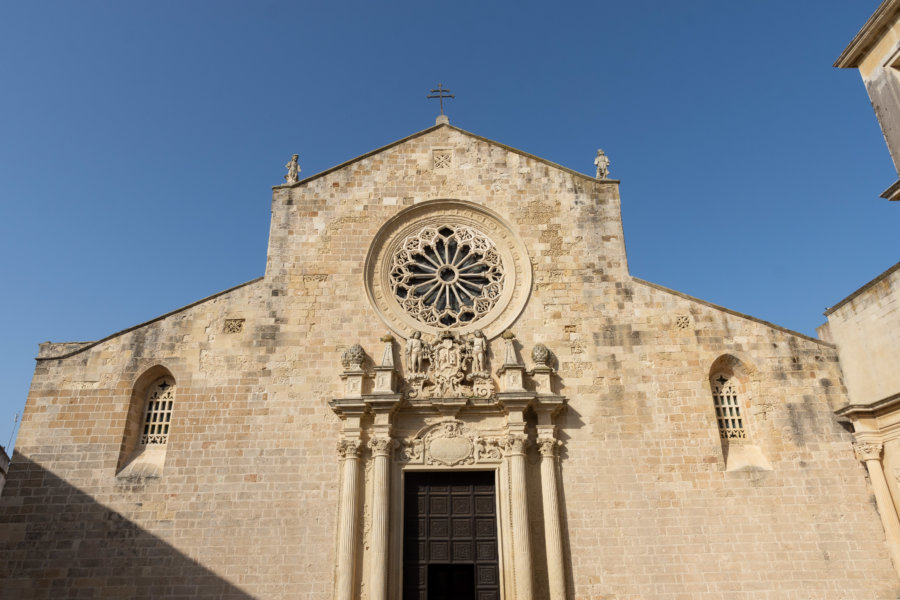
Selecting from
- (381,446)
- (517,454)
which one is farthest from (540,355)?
(381,446)

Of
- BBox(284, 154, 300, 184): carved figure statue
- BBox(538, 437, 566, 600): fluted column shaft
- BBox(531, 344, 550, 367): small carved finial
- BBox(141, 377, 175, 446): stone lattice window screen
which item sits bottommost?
BBox(538, 437, 566, 600): fluted column shaft

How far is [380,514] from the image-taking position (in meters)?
11.2

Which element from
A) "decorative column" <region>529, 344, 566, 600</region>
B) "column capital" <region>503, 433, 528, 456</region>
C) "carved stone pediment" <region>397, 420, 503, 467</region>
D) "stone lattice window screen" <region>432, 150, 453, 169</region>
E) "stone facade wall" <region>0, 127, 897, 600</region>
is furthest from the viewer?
"stone lattice window screen" <region>432, 150, 453, 169</region>

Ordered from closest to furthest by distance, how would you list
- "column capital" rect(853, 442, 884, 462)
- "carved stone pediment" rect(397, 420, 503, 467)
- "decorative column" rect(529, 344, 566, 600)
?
1. "decorative column" rect(529, 344, 566, 600)
2. "column capital" rect(853, 442, 884, 462)
3. "carved stone pediment" rect(397, 420, 503, 467)

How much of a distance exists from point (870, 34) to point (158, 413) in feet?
44.5

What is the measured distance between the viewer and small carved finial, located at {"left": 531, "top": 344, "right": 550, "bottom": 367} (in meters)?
12.4

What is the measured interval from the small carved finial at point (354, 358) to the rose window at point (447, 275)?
4.82ft

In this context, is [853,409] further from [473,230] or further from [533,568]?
[473,230]

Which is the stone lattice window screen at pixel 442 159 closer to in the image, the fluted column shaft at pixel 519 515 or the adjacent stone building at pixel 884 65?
the fluted column shaft at pixel 519 515

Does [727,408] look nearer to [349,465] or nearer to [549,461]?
[549,461]

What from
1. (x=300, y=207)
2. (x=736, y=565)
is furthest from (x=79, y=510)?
(x=736, y=565)

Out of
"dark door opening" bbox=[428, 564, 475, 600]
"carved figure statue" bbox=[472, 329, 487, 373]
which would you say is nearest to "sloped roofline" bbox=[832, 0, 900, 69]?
"carved figure statue" bbox=[472, 329, 487, 373]

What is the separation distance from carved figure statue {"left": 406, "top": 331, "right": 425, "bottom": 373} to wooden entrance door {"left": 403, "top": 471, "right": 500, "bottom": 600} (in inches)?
76.1

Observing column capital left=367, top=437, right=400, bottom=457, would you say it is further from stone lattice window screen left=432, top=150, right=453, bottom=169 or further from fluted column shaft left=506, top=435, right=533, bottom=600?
stone lattice window screen left=432, top=150, right=453, bottom=169
